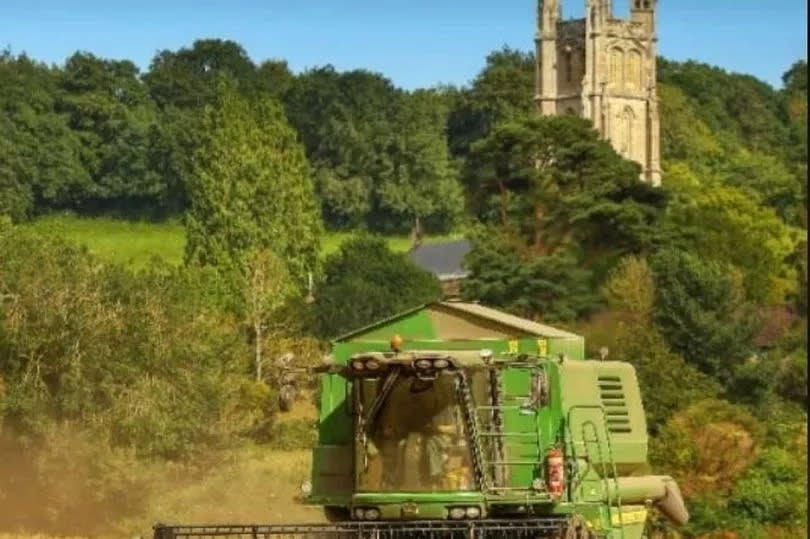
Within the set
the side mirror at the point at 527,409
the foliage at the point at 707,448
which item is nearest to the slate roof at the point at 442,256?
the foliage at the point at 707,448

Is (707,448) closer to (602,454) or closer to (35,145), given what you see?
(602,454)

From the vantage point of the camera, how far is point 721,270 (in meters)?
88.6

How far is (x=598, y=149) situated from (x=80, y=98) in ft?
225

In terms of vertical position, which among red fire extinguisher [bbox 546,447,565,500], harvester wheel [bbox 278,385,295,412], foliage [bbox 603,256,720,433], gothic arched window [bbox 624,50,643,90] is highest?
gothic arched window [bbox 624,50,643,90]

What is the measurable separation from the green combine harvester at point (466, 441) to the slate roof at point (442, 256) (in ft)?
346

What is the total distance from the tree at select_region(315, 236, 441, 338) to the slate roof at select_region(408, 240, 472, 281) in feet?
72.4

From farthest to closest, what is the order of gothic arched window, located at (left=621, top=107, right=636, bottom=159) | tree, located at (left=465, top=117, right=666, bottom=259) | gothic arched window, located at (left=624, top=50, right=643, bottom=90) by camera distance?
gothic arched window, located at (left=624, top=50, right=643, bottom=90), gothic arched window, located at (left=621, top=107, right=636, bottom=159), tree, located at (left=465, top=117, right=666, bottom=259)

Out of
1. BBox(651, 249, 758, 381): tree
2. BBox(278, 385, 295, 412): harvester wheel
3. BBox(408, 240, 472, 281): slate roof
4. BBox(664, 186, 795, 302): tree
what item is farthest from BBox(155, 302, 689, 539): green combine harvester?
BBox(408, 240, 472, 281): slate roof

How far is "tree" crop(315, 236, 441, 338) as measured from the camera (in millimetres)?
94188

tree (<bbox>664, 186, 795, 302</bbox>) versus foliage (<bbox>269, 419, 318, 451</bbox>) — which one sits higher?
tree (<bbox>664, 186, 795, 302</bbox>)

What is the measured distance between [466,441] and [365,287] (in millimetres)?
75915

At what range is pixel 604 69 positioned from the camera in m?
176

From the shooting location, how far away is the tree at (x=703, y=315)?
78500 millimetres

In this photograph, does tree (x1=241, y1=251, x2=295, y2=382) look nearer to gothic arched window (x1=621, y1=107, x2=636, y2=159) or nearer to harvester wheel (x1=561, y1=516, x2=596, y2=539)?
harvester wheel (x1=561, y1=516, x2=596, y2=539)
